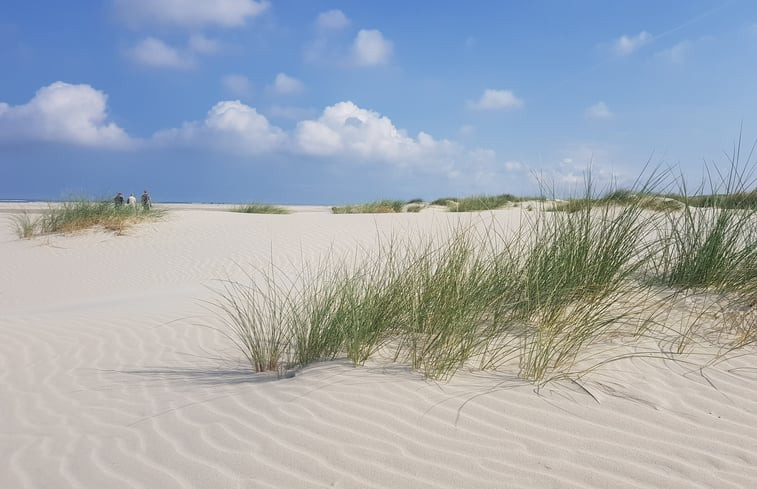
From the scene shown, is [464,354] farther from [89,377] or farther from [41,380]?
[41,380]

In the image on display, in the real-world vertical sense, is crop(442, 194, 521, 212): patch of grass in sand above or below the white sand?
above

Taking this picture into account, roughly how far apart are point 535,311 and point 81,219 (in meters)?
14.5

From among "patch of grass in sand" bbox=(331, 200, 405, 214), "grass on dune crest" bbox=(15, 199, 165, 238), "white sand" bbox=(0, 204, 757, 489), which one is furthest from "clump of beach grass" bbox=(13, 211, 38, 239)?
"white sand" bbox=(0, 204, 757, 489)

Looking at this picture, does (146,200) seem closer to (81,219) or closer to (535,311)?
(81,219)

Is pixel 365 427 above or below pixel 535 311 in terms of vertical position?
below

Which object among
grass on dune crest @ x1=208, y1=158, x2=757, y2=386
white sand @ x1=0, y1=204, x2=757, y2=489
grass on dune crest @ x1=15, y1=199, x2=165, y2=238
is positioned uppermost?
grass on dune crest @ x1=15, y1=199, x2=165, y2=238

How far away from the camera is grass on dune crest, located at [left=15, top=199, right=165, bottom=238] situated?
Result: 14398 mm

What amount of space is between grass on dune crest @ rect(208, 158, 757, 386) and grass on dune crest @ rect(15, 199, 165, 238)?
41.6ft

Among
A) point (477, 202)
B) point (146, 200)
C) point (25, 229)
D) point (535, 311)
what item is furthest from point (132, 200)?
point (535, 311)

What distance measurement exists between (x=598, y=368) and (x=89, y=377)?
370cm

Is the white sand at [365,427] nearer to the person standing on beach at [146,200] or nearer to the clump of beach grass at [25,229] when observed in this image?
the clump of beach grass at [25,229]

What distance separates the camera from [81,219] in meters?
14.5

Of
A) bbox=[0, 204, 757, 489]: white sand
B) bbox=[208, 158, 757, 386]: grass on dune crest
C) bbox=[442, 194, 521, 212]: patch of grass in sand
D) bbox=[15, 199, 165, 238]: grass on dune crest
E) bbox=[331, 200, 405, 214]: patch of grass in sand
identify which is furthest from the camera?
bbox=[331, 200, 405, 214]: patch of grass in sand

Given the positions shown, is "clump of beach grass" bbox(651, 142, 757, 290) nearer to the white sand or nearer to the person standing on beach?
the white sand
